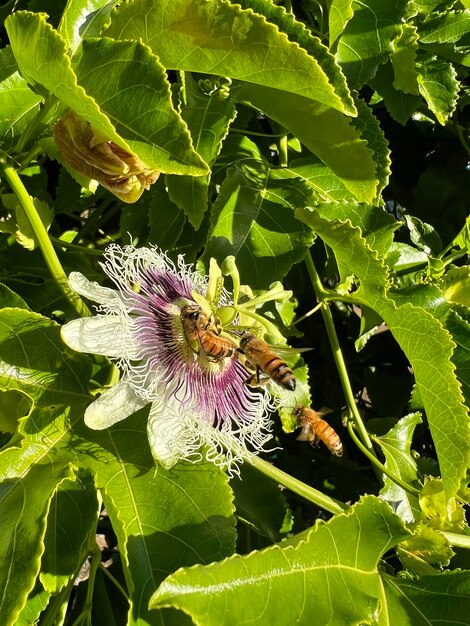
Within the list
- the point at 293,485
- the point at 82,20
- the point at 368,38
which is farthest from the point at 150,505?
the point at 368,38

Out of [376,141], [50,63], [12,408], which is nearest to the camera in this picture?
[50,63]

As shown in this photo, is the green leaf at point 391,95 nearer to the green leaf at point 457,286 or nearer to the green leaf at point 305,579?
the green leaf at point 457,286

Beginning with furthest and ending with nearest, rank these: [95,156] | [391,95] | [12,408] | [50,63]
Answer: [391,95] → [12,408] → [95,156] → [50,63]

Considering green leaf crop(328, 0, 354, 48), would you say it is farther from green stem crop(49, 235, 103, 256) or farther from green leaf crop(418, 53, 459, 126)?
green stem crop(49, 235, 103, 256)

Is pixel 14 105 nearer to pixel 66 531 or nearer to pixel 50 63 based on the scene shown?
pixel 50 63

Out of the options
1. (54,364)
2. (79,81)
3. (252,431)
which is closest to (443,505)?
(252,431)

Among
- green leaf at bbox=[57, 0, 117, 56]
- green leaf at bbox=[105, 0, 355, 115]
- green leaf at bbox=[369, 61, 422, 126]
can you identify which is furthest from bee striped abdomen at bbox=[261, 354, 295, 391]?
green leaf at bbox=[369, 61, 422, 126]
